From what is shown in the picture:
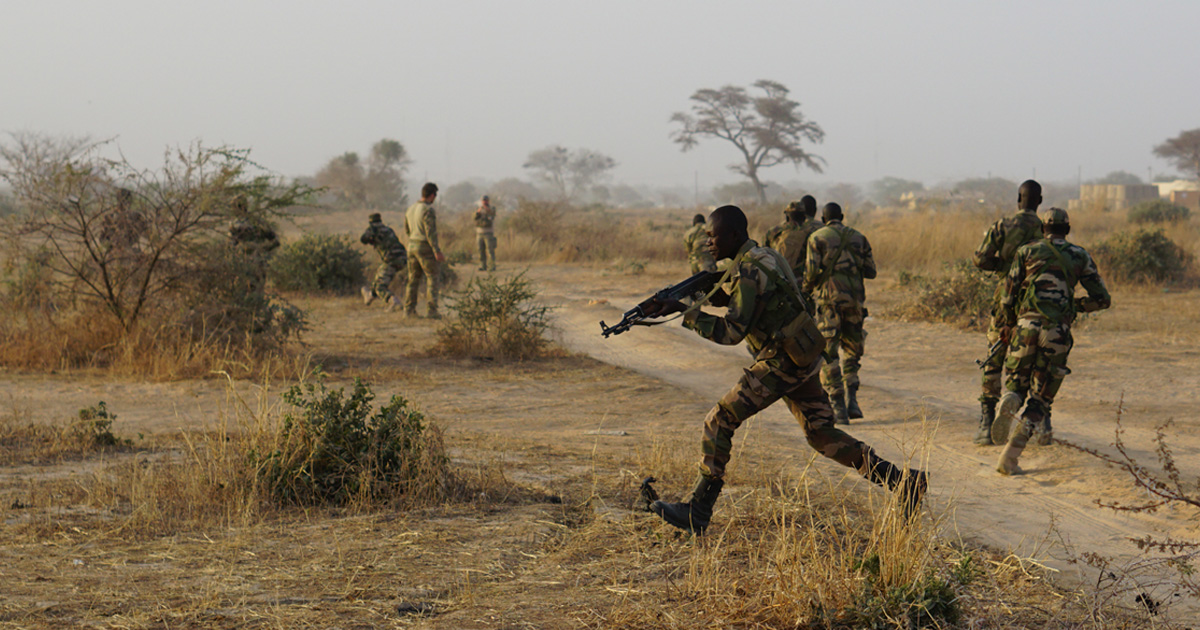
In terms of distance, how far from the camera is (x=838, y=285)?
23.2 feet

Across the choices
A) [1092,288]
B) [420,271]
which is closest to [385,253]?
[420,271]

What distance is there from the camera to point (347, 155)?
49062 millimetres

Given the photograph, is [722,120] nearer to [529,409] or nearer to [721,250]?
[529,409]

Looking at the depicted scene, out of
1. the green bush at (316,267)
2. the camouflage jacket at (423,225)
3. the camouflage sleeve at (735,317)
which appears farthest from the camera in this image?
the green bush at (316,267)

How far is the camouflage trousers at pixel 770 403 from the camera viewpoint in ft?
13.7

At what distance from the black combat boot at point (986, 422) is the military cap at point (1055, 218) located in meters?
1.36


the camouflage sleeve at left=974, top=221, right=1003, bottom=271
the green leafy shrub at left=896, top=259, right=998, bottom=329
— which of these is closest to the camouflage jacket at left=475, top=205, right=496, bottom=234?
the green leafy shrub at left=896, top=259, right=998, bottom=329

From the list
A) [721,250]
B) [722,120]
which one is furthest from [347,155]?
[721,250]

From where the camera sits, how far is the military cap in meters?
5.80

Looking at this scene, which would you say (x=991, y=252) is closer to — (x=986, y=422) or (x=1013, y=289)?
(x=1013, y=289)

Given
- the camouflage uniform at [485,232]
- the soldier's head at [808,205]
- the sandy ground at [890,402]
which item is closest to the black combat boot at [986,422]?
the sandy ground at [890,402]

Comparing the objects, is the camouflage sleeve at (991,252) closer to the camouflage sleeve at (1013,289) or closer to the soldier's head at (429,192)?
the camouflage sleeve at (1013,289)

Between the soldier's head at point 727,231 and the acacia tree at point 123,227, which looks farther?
the acacia tree at point 123,227

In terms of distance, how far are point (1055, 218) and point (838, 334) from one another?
1.81 meters
